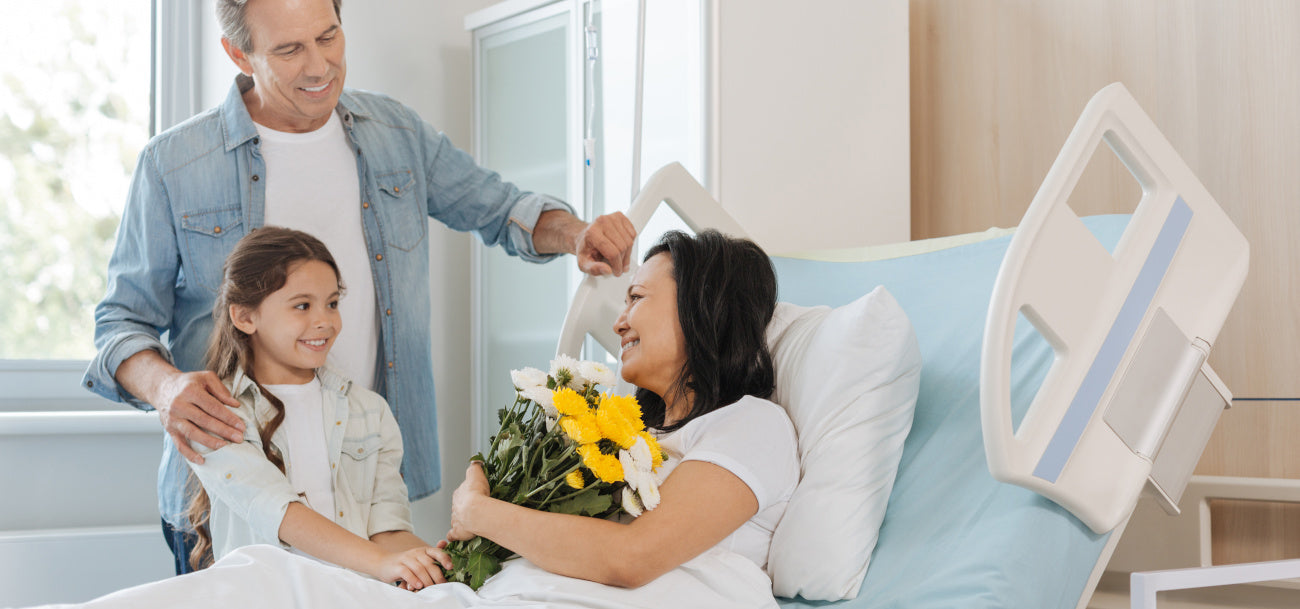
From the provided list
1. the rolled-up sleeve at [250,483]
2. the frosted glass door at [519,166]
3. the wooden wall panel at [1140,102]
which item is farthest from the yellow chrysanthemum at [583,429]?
the wooden wall panel at [1140,102]

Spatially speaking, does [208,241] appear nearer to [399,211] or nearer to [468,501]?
[399,211]

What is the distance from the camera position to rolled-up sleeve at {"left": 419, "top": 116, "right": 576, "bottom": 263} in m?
1.99

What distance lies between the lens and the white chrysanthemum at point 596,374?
139 centimetres

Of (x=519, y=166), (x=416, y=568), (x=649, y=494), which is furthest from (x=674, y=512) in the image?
(x=519, y=166)

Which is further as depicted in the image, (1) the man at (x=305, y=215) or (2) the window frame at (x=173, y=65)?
(2) the window frame at (x=173, y=65)

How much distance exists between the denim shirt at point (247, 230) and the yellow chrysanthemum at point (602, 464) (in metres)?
0.72

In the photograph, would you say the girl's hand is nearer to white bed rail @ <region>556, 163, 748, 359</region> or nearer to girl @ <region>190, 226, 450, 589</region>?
girl @ <region>190, 226, 450, 589</region>

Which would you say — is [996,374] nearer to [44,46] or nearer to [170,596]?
[170,596]

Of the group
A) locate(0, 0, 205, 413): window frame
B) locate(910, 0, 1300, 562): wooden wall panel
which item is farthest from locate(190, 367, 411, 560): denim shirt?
locate(910, 0, 1300, 562): wooden wall panel

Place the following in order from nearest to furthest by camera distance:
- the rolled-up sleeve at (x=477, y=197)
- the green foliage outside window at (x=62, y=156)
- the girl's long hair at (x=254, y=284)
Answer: the girl's long hair at (x=254, y=284), the rolled-up sleeve at (x=477, y=197), the green foliage outside window at (x=62, y=156)

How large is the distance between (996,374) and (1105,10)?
174cm

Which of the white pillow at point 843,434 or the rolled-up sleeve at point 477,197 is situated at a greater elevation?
the rolled-up sleeve at point 477,197

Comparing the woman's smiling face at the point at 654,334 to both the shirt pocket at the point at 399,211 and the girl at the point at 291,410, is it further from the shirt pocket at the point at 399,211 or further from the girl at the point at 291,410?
the shirt pocket at the point at 399,211

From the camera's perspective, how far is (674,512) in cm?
124
